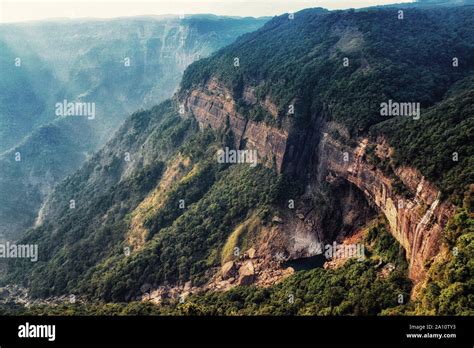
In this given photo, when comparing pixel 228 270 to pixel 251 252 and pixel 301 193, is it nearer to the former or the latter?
pixel 251 252

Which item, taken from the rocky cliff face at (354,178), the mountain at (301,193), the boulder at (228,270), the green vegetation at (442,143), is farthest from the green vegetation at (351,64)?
the boulder at (228,270)

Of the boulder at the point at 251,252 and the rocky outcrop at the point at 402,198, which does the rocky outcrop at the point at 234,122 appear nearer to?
the rocky outcrop at the point at 402,198

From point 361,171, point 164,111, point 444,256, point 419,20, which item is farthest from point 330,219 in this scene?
point 164,111

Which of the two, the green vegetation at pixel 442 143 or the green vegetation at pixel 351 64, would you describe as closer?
the green vegetation at pixel 442 143

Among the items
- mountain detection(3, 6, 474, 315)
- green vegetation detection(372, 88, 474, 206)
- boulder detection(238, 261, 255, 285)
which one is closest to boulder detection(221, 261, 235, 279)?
mountain detection(3, 6, 474, 315)

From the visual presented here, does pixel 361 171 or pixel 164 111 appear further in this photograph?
pixel 164 111

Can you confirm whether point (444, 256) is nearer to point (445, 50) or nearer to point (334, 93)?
point (334, 93)
